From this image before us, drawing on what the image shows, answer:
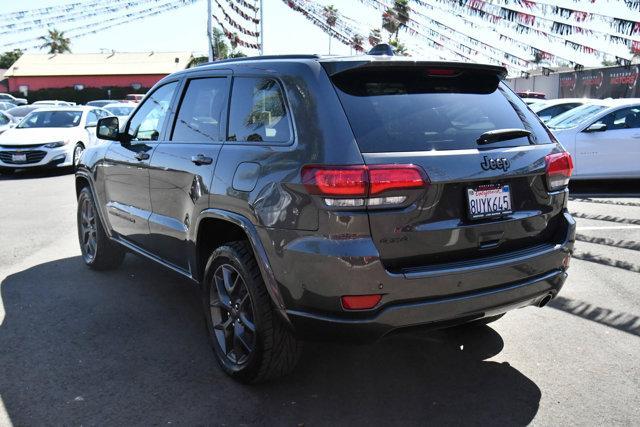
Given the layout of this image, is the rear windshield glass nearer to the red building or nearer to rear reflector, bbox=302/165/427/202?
rear reflector, bbox=302/165/427/202

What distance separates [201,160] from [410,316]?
5.36 feet

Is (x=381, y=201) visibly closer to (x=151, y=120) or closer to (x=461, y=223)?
(x=461, y=223)

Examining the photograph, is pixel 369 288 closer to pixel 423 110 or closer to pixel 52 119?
pixel 423 110

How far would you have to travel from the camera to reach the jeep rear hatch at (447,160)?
9.20 ft

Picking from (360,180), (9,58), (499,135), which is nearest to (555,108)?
(499,135)

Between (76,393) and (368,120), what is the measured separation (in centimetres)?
221

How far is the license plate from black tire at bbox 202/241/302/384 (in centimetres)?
114

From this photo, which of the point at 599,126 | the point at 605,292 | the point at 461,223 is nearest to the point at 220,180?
the point at 461,223

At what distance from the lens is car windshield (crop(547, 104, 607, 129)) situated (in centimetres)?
1030

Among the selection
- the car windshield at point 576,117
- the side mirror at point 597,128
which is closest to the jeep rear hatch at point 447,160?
the side mirror at point 597,128

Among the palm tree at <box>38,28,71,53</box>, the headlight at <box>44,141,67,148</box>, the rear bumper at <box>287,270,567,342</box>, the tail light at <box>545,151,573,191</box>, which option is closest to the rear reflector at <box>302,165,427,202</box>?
the rear bumper at <box>287,270,567,342</box>

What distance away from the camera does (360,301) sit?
2.76 meters

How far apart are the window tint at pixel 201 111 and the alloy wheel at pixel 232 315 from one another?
0.88 m

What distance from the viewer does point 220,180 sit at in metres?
3.39
